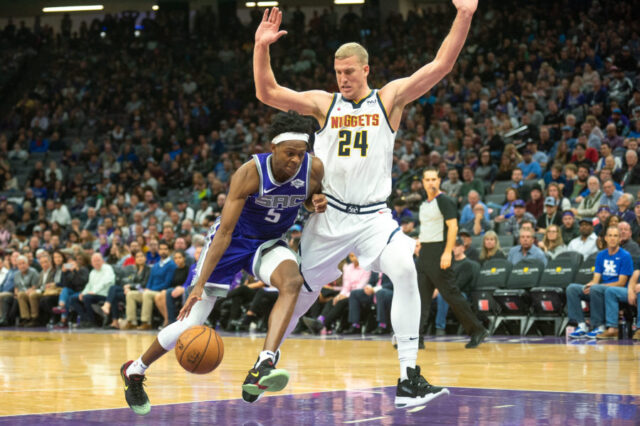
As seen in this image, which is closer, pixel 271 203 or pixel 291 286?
pixel 291 286

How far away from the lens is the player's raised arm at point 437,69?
214 inches

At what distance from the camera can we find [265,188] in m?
5.34

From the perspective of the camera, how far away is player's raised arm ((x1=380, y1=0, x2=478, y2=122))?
544 centimetres

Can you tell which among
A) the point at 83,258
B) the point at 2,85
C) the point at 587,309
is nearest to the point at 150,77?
the point at 2,85

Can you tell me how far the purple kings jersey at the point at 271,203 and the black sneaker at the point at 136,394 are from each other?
3.47 ft

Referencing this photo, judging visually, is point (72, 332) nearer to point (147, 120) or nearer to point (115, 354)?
point (115, 354)

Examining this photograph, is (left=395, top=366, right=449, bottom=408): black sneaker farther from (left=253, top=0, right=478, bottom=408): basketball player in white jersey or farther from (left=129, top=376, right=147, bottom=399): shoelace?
(left=129, top=376, right=147, bottom=399): shoelace

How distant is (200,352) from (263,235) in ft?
3.03

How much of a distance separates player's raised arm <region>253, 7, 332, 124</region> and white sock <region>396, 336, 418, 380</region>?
4.83ft

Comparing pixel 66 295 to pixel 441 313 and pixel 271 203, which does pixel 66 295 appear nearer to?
pixel 441 313

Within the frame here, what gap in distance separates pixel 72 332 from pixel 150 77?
11.8 meters

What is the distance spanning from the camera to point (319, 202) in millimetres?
5379

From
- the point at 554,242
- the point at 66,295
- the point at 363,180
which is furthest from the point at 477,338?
the point at 66,295

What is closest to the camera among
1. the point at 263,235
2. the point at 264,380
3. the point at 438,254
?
the point at 264,380
